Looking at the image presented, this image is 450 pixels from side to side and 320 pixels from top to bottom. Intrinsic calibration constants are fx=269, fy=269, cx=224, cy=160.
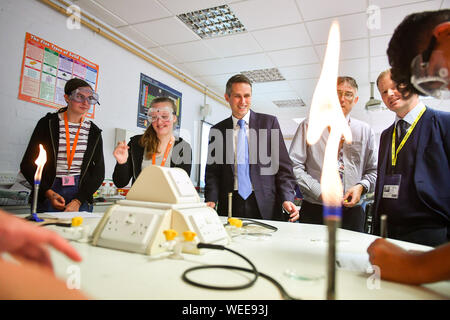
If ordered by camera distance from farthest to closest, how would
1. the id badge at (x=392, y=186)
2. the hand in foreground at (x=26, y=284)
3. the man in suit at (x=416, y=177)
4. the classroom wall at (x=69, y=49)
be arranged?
the classroom wall at (x=69, y=49), the id badge at (x=392, y=186), the man in suit at (x=416, y=177), the hand in foreground at (x=26, y=284)

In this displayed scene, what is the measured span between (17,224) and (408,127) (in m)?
1.77

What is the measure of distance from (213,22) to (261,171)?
2407 mm

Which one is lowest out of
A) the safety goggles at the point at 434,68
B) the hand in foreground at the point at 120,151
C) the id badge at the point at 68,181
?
the id badge at the point at 68,181

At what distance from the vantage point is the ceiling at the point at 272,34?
296 centimetres

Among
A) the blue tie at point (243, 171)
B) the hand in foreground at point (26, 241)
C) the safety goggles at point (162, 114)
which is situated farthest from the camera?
the safety goggles at point (162, 114)

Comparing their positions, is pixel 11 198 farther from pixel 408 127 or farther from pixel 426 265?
pixel 408 127

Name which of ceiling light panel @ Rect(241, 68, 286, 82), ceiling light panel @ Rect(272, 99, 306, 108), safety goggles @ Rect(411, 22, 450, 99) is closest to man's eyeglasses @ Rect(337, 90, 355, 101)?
safety goggles @ Rect(411, 22, 450, 99)

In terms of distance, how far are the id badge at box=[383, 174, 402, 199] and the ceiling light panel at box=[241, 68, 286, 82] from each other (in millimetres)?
3541

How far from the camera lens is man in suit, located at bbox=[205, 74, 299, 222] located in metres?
1.85

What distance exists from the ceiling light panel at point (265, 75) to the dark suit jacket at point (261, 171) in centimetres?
294

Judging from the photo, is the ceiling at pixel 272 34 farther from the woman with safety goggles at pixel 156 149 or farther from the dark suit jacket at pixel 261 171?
the dark suit jacket at pixel 261 171

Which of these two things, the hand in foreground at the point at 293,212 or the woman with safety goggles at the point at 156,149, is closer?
the hand in foreground at the point at 293,212

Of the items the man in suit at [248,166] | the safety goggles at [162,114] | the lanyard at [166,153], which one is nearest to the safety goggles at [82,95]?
the safety goggles at [162,114]
